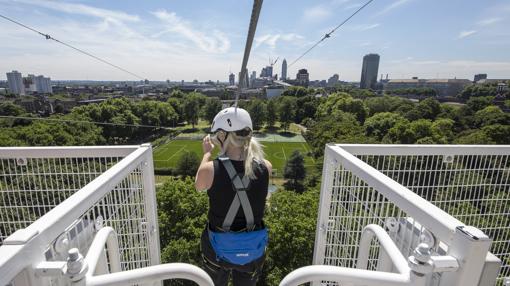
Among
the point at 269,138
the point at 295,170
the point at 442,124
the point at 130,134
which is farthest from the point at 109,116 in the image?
the point at 442,124

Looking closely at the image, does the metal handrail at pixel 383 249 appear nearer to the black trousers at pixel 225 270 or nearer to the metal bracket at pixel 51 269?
the black trousers at pixel 225 270

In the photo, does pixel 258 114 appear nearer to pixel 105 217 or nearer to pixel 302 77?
pixel 105 217

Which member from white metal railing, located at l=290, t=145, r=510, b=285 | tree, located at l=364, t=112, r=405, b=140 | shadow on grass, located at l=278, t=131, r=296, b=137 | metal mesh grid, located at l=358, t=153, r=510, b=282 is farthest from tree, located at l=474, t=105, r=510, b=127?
white metal railing, located at l=290, t=145, r=510, b=285

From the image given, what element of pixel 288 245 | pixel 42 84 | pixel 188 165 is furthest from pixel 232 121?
pixel 42 84

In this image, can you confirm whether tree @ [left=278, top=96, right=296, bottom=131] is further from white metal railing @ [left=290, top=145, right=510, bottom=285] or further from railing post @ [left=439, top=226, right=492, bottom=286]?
railing post @ [left=439, top=226, right=492, bottom=286]

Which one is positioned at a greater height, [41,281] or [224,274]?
[41,281]

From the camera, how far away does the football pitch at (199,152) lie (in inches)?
1474

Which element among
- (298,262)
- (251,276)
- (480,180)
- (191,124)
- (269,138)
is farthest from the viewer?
(191,124)

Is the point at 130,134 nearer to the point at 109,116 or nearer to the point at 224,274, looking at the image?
the point at 109,116

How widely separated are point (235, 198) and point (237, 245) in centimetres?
42

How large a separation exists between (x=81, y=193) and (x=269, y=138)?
5333cm

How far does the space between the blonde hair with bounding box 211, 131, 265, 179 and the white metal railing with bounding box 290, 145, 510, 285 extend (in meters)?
0.82

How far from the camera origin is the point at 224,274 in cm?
250

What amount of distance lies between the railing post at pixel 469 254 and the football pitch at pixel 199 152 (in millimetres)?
32776
